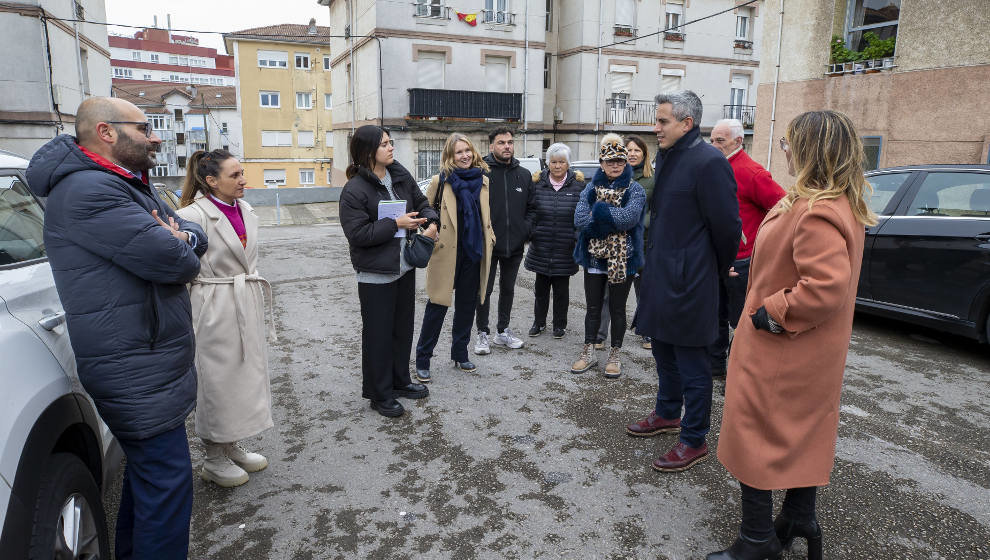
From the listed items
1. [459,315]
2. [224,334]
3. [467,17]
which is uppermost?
[467,17]

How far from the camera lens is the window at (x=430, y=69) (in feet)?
77.8

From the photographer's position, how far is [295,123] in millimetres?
44125

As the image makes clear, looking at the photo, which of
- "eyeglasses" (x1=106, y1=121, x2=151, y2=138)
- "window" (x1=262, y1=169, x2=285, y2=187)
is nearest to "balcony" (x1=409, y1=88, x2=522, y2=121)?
"eyeglasses" (x1=106, y1=121, x2=151, y2=138)

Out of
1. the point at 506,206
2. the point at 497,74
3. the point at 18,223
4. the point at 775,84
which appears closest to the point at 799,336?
the point at 18,223

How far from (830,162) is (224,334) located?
3.02 m

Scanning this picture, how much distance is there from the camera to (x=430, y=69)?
941 inches

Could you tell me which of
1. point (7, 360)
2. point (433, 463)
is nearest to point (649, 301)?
point (433, 463)

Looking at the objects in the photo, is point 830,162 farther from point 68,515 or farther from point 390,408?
point 390,408

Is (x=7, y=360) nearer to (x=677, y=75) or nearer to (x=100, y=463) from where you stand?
(x=100, y=463)

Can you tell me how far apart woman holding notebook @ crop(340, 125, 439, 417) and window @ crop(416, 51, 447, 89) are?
2075cm

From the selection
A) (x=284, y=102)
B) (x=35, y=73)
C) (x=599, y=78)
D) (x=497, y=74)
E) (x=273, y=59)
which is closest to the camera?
(x=35, y=73)

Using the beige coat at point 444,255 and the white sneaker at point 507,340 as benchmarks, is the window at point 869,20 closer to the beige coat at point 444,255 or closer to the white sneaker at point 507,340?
the white sneaker at point 507,340

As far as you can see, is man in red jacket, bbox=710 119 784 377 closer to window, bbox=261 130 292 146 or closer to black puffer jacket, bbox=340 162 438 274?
black puffer jacket, bbox=340 162 438 274

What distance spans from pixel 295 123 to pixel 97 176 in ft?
149
